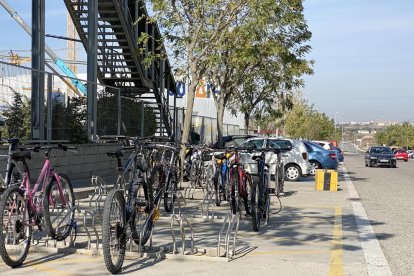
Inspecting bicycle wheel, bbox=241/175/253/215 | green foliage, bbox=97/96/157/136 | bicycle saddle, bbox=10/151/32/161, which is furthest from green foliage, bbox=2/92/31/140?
bicycle wheel, bbox=241/175/253/215

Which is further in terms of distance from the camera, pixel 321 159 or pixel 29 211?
pixel 321 159

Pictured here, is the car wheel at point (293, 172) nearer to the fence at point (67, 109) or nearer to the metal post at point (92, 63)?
the fence at point (67, 109)

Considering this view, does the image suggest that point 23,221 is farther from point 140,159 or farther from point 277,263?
point 277,263

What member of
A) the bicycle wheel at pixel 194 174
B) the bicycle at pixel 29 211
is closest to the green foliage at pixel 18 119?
the bicycle at pixel 29 211

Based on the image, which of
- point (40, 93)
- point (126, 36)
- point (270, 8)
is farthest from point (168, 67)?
point (40, 93)

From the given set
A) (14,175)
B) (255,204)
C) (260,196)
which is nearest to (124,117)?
(260,196)

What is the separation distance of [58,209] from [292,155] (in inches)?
536

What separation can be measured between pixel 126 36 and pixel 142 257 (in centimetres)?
1323

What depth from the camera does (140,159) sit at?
23.6 ft

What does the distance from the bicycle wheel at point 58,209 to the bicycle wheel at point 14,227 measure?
512 millimetres

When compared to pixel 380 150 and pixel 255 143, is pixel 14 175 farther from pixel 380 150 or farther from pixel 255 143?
pixel 380 150

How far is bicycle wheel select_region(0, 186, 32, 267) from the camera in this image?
586 centimetres

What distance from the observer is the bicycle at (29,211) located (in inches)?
234

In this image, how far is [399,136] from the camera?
5699 inches
